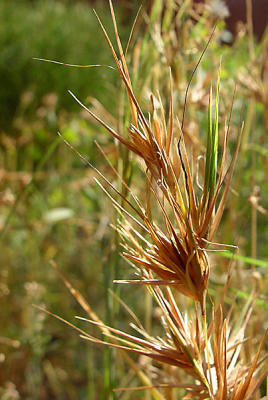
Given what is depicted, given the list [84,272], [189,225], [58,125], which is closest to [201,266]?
[189,225]

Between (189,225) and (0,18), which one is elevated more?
(0,18)

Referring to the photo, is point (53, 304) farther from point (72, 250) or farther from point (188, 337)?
point (188, 337)

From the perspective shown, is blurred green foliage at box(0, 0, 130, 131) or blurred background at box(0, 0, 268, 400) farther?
blurred green foliage at box(0, 0, 130, 131)

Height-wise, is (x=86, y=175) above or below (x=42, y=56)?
below

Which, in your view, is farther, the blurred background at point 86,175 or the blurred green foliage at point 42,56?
the blurred green foliage at point 42,56

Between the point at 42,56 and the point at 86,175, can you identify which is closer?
the point at 86,175

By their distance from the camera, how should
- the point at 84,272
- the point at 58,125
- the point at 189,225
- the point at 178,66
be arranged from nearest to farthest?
the point at 189,225, the point at 178,66, the point at 84,272, the point at 58,125

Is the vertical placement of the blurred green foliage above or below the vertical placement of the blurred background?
above

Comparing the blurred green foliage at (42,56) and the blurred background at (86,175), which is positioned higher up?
the blurred green foliage at (42,56)
